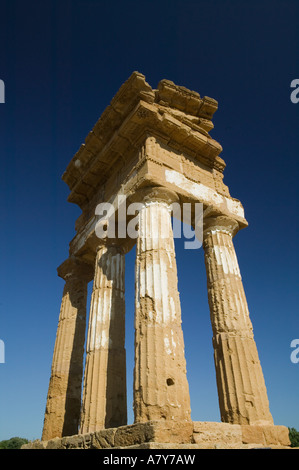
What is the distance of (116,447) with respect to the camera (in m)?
5.82

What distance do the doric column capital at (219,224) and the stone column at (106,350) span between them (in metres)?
2.99

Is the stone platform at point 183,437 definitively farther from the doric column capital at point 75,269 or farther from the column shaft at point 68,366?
the doric column capital at point 75,269

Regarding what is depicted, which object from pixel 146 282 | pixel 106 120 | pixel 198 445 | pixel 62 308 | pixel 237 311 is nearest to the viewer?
pixel 198 445

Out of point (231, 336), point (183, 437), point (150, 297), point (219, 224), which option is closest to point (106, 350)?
point (150, 297)

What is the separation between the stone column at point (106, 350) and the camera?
8203 mm

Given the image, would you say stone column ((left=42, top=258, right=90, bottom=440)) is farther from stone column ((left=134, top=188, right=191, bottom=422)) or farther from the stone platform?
stone column ((left=134, top=188, right=191, bottom=422))

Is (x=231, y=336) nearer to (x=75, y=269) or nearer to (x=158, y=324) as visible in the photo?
(x=158, y=324)

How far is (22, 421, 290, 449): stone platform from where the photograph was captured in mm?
5348

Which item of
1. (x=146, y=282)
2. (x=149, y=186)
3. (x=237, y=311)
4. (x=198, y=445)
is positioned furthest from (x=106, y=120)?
(x=198, y=445)

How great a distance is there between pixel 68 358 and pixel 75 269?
3261 millimetres

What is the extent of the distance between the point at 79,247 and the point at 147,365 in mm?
6641

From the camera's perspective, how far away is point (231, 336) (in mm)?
8625

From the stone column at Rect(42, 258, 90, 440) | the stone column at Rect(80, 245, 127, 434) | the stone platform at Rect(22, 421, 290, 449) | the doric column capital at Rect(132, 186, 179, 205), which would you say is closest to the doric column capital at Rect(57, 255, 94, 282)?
the stone column at Rect(42, 258, 90, 440)
